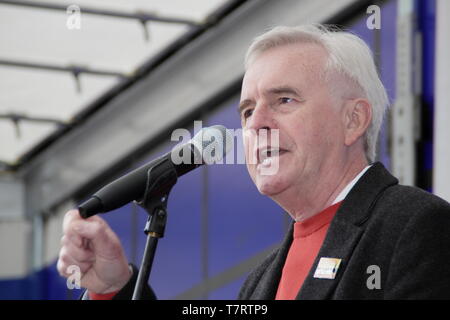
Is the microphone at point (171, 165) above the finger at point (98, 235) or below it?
above

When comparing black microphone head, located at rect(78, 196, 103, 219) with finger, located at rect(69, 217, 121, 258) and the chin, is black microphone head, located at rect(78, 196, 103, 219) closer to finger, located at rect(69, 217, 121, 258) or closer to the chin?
finger, located at rect(69, 217, 121, 258)

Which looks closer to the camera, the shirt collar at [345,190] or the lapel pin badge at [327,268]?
the lapel pin badge at [327,268]

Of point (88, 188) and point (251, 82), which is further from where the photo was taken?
point (88, 188)

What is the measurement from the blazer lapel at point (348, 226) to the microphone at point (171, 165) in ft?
0.95

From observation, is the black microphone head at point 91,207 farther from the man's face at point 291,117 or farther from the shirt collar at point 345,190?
the shirt collar at point 345,190

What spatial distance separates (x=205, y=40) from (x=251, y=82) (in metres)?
4.27

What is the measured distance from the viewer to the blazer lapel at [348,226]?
64.0 inches

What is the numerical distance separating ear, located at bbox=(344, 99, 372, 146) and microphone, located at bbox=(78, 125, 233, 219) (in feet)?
0.86

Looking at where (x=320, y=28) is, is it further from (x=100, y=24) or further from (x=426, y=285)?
(x=100, y=24)

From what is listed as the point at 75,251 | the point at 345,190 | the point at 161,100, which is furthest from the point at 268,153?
the point at 161,100

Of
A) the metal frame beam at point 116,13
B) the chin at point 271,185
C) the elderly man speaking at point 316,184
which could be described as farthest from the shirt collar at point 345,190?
the metal frame beam at point 116,13

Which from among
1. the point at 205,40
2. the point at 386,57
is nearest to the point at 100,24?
the point at 205,40

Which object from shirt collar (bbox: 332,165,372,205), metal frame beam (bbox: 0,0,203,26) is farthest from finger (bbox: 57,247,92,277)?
metal frame beam (bbox: 0,0,203,26)

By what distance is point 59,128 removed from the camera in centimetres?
757
